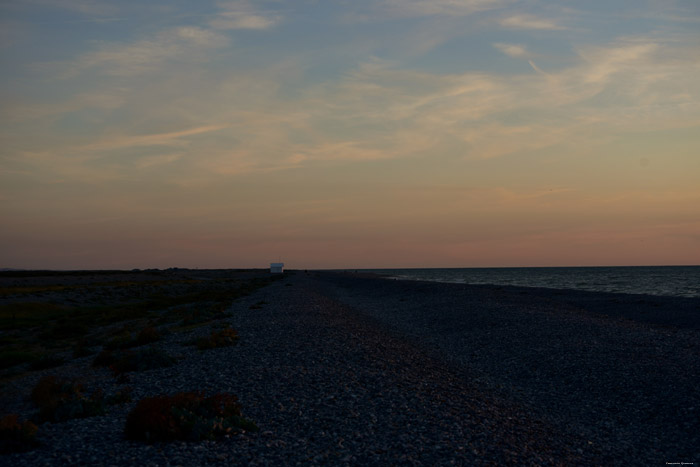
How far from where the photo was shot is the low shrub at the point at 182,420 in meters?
10.7

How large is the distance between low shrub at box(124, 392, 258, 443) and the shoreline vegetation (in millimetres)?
41

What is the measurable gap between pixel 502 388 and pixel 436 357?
6.05 m

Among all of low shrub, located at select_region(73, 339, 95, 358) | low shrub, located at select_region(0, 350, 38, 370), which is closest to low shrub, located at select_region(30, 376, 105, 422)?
low shrub, located at select_region(73, 339, 95, 358)

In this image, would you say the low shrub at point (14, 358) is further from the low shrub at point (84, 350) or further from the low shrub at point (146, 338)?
the low shrub at point (146, 338)

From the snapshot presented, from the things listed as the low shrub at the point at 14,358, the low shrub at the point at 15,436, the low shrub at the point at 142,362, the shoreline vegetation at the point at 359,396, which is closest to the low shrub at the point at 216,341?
the shoreline vegetation at the point at 359,396

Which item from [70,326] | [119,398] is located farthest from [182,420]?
[70,326]

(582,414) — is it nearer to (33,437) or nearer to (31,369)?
(33,437)

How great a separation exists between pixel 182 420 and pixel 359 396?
18.5ft

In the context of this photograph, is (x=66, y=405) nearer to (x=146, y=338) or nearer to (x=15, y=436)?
(x=15, y=436)

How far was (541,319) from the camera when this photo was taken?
3447 cm

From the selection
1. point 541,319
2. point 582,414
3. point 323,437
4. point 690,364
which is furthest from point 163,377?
point 541,319

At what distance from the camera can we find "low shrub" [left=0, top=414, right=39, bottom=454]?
9.88 metres

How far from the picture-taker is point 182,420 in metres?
11.1

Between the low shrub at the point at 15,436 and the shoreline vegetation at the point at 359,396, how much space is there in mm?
30
